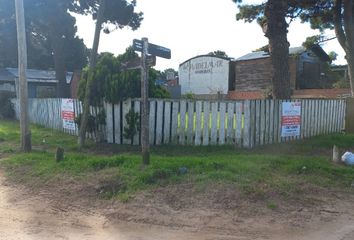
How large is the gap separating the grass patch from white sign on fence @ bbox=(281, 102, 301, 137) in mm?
1199

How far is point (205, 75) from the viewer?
47.0m

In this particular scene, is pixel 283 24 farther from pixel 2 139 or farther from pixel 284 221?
pixel 2 139

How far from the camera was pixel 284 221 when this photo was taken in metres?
6.12

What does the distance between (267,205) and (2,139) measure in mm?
11191

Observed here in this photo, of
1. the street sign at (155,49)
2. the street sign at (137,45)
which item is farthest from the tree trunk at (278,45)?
the street sign at (137,45)

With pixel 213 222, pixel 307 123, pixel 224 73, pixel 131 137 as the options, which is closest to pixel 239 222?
pixel 213 222

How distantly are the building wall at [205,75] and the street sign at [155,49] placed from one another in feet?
118

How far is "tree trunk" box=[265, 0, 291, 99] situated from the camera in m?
13.2

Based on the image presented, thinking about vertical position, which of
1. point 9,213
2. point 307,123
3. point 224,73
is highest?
point 224,73

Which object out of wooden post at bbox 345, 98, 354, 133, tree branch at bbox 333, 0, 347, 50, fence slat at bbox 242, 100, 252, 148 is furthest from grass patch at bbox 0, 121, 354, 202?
tree branch at bbox 333, 0, 347, 50

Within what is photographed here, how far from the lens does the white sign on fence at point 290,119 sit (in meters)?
12.2

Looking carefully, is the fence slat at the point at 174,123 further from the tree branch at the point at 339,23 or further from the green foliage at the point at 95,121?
the tree branch at the point at 339,23

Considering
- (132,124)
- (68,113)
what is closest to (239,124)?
(132,124)

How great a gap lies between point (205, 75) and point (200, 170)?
3937 centimetres
